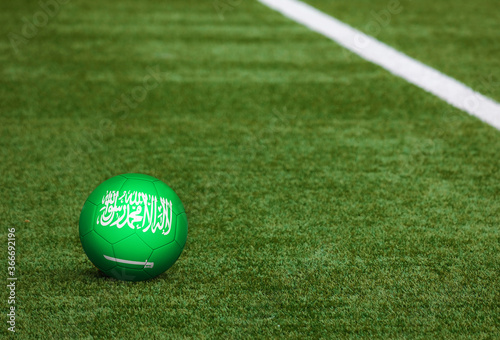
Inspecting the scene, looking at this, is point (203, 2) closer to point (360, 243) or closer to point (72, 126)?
point (72, 126)

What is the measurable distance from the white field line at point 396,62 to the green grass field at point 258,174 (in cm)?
15

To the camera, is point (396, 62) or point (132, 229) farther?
point (396, 62)

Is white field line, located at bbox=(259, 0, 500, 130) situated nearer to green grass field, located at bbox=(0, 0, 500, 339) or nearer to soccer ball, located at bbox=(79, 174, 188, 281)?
green grass field, located at bbox=(0, 0, 500, 339)

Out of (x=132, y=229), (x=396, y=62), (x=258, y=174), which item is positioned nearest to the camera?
(x=132, y=229)

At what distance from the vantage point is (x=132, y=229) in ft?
8.71

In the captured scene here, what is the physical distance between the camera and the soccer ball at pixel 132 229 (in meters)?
2.67

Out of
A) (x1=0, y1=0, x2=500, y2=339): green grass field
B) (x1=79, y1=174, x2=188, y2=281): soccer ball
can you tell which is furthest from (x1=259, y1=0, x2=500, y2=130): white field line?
(x1=79, y1=174, x2=188, y2=281): soccer ball

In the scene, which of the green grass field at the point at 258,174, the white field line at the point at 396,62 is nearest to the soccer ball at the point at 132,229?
the green grass field at the point at 258,174

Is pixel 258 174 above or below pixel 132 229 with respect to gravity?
below

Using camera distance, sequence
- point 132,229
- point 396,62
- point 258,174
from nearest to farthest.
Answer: point 132,229 → point 258,174 → point 396,62

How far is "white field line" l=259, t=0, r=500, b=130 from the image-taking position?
16.9ft

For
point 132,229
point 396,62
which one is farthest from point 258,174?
point 396,62

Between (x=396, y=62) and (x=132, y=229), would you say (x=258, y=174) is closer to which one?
(x=132, y=229)

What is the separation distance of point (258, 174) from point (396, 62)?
2952 mm
